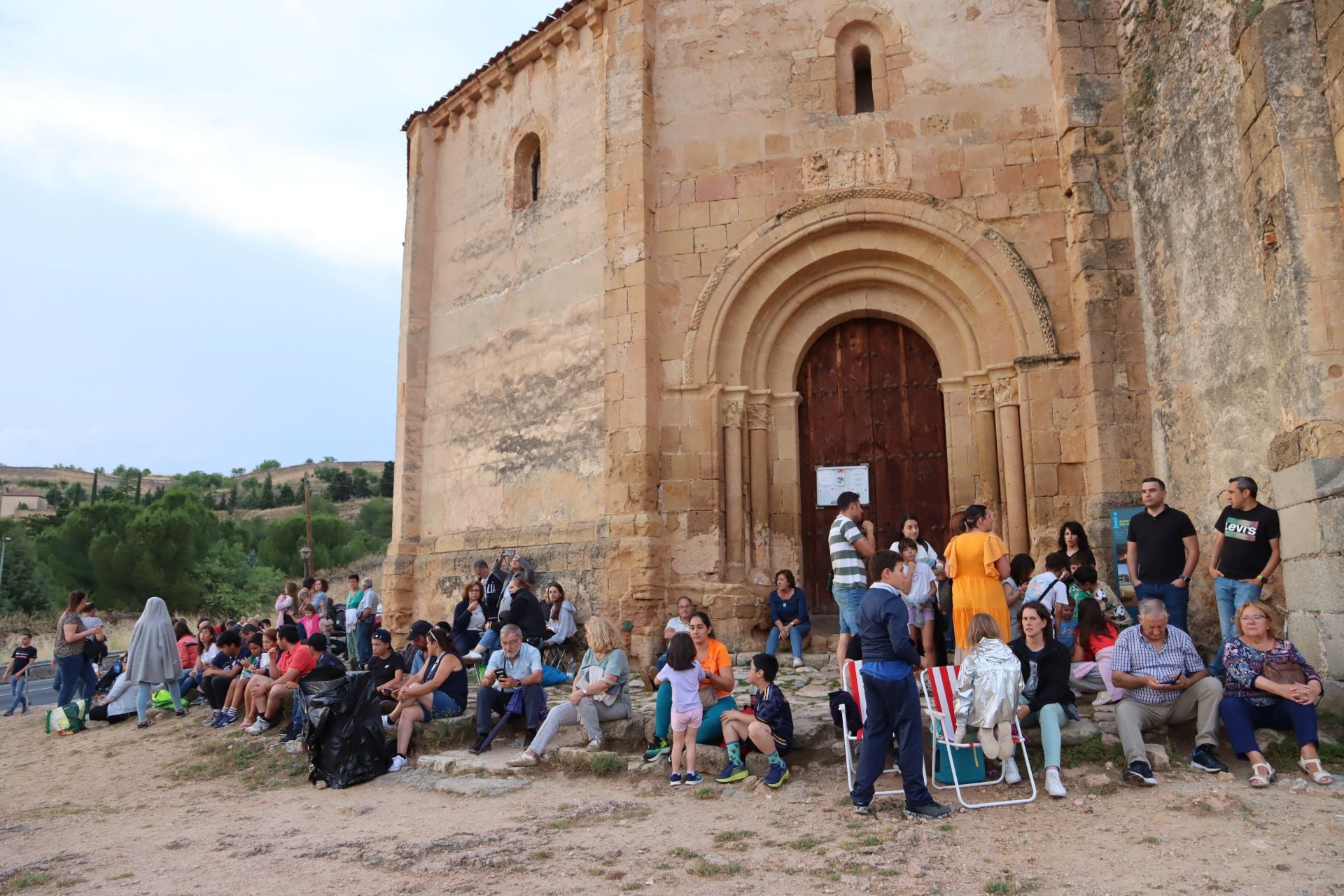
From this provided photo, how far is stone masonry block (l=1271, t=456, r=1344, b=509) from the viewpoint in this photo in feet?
19.6

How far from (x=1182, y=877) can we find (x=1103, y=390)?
19.5ft

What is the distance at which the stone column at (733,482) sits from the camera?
1007cm

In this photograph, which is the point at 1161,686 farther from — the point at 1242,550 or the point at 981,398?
the point at 981,398

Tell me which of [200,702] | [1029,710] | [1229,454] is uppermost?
[1229,454]

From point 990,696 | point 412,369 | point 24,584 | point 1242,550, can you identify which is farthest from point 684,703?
point 24,584

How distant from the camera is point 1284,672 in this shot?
5.39m

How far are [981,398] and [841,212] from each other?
2.51 metres

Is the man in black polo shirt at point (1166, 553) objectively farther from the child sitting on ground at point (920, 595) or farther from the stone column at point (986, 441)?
the stone column at point (986, 441)

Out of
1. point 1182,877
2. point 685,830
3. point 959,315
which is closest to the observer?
point 1182,877

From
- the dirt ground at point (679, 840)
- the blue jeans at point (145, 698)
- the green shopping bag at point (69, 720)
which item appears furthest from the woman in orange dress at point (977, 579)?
the green shopping bag at point (69, 720)

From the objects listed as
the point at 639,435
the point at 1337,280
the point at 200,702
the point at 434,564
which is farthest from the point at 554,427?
the point at 1337,280

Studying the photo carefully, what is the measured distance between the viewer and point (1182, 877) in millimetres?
3967

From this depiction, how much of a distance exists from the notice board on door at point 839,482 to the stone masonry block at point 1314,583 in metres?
4.43

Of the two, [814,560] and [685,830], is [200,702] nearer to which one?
[814,560]
